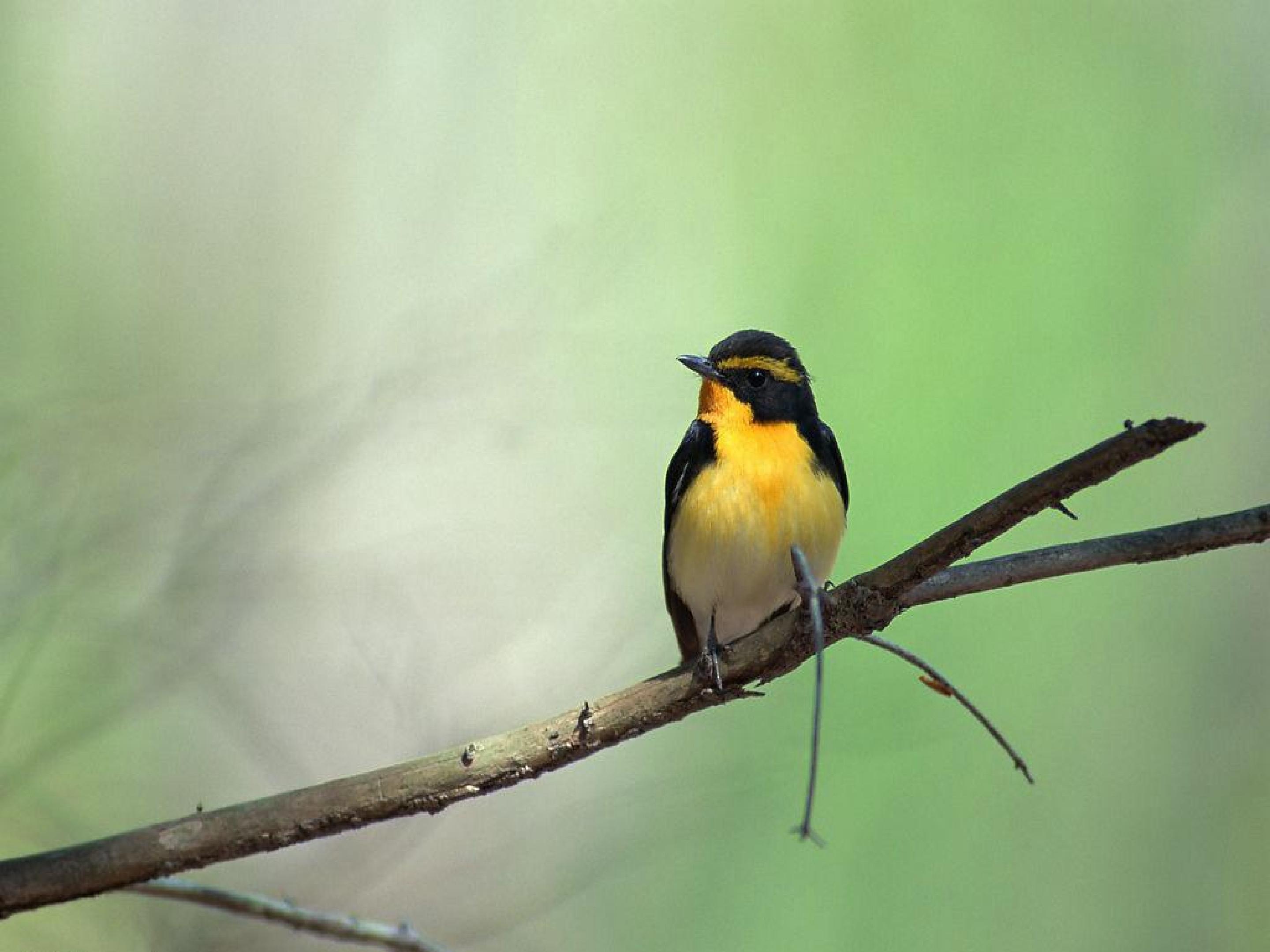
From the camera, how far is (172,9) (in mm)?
6469

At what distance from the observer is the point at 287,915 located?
97.7 inches

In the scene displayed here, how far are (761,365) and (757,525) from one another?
491 millimetres

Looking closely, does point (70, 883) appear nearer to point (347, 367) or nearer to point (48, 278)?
point (347, 367)

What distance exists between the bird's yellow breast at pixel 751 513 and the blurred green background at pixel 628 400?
1.21 meters

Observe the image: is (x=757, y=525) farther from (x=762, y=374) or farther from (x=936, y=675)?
(x=936, y=675)

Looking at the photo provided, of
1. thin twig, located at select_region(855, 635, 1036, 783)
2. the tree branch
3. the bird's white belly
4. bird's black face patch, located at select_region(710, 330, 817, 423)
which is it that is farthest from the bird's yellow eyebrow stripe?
thin twig, located at select_region(855, 635, 1036, 783)

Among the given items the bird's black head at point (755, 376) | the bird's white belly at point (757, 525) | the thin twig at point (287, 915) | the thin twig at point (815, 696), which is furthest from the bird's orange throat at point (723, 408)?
the thin twig at point (287, 915)

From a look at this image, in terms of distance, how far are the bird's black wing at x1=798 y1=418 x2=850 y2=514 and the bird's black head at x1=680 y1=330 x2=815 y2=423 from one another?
4 centimetres

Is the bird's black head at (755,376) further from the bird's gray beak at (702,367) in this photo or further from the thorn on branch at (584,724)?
the thorn on branch at (584,724)

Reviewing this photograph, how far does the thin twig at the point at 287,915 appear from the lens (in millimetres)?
2465

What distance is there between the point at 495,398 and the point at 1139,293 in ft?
11.3

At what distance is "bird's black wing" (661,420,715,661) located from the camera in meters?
3.70

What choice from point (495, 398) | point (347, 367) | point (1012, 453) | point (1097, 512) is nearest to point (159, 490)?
point (347, 367)

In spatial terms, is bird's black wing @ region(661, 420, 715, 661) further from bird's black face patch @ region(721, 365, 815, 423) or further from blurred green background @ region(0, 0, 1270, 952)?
blurred green background @ region(0, 0, 1270, 952)
